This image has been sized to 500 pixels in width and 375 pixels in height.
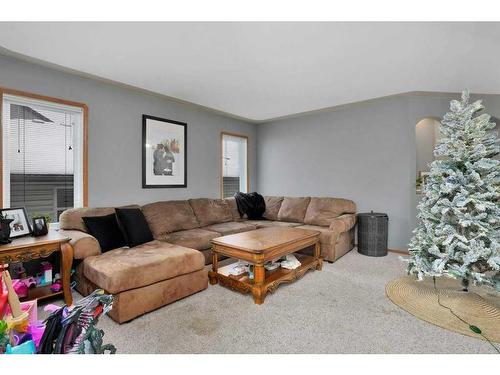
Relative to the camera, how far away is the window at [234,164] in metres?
5.09

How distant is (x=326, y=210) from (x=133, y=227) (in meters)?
2.95

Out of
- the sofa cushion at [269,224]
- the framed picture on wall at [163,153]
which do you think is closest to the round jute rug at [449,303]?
the sofa cushion at [269,224]

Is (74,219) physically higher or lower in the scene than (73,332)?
higher

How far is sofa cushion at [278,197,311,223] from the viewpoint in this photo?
4.46m

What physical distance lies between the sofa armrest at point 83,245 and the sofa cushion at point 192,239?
0.85 m

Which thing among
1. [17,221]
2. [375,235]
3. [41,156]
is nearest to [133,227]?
[17,221]

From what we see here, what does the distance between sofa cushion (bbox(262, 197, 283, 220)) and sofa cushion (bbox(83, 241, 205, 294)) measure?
2.43 m

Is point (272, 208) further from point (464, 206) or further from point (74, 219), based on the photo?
point (74, 219)

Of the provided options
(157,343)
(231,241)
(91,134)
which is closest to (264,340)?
(157,343)

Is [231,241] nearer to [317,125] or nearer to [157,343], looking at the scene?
[157,343]

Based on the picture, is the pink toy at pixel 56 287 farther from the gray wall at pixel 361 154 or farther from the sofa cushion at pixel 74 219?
the gray wall at pixel 361 154

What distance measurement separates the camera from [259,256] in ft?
7.71

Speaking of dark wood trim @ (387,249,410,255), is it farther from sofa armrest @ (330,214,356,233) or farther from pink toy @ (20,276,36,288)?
pink toy @ (20,276,36,288)

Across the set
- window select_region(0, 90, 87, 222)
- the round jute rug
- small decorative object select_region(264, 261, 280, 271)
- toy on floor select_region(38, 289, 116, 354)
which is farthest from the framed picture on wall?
the round jute rug
